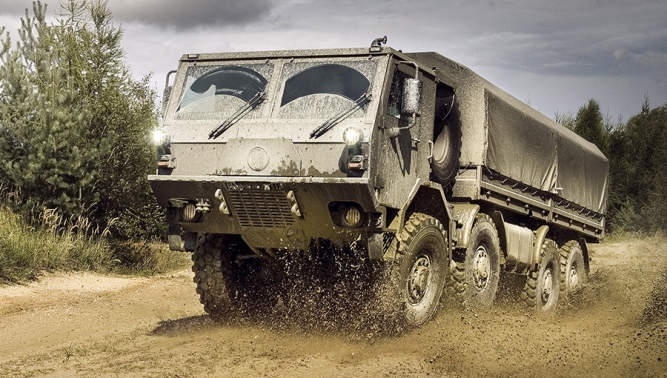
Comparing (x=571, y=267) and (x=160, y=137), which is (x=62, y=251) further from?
(x=571, y=267)

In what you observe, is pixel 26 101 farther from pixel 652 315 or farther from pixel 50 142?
pixel 652 315

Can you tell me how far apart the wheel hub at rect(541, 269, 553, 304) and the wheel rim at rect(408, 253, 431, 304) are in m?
4.06

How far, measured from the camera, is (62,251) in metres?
13.9

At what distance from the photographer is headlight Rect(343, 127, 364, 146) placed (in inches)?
311

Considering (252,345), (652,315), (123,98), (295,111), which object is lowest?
(252,345)

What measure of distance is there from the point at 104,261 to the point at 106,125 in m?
2.79

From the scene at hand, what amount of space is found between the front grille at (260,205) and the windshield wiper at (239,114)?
65 cm

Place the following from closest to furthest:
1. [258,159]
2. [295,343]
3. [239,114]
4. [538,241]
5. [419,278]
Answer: [258,159]
[295,343]
[239,114]
[419,278]
[538,241]

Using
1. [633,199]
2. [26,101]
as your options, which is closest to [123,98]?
[26,101]

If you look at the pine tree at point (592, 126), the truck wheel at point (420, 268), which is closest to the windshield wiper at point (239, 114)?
the truck wheel at point (420, 268)

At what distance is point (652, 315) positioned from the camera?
33.7 ft

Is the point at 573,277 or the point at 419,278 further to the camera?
the point at 573,277

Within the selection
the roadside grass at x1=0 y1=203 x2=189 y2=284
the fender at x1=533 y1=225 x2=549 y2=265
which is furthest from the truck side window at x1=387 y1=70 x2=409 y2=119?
the roadside grass at x1=0 y1=203 x2=189 y2=284

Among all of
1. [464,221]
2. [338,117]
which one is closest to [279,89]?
[338,117]
